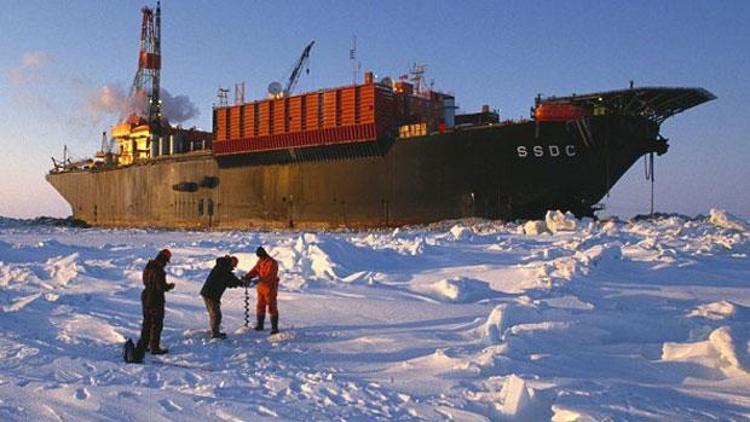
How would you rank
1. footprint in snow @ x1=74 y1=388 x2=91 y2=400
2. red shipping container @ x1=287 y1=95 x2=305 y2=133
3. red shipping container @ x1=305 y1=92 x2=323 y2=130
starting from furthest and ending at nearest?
red shipping container @ x1=287 y1=95 x2=305 y2=133, red shipping container @ x1=305 y1=92 x2=323 y2=130, footprint in snow @ x1=74 y1=388 x2=91 y2=400

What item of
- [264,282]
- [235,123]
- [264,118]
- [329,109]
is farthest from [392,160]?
[264,282]

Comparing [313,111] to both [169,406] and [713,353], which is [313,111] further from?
[169,406]

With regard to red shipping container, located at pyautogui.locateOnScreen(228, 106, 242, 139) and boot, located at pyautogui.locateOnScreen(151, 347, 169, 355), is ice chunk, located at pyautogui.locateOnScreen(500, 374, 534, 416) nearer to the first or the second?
boot, located at pyautogui.locateOnScreen(151, 347, 169, 355)

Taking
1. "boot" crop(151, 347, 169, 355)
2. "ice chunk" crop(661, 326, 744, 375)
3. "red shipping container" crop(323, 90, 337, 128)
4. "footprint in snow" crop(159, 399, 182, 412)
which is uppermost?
"red shipping container" crop(323, 90, 337, 128)

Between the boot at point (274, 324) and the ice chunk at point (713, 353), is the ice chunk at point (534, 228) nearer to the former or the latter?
the boot at point (274, 324)

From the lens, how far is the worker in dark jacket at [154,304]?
7.12 meters

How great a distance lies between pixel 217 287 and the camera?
314 inches

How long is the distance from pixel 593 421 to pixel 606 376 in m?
1.53

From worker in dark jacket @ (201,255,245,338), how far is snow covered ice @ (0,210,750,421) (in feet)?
0.95

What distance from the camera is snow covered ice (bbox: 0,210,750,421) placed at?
4930 mm

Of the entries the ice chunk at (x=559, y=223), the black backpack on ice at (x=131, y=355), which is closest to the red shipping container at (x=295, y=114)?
the ice chunk at (x=559, y=223)

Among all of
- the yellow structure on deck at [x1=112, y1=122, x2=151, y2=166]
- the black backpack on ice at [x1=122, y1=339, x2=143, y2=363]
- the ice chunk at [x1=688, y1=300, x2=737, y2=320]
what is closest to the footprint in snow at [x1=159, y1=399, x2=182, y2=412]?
the black backpack on ice at [x1=122, y1=339, x2=143, y2=363]

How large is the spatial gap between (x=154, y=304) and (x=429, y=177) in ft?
65.8

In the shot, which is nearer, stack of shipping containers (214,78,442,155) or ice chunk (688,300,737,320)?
ice chunk (688,300,737,320)
